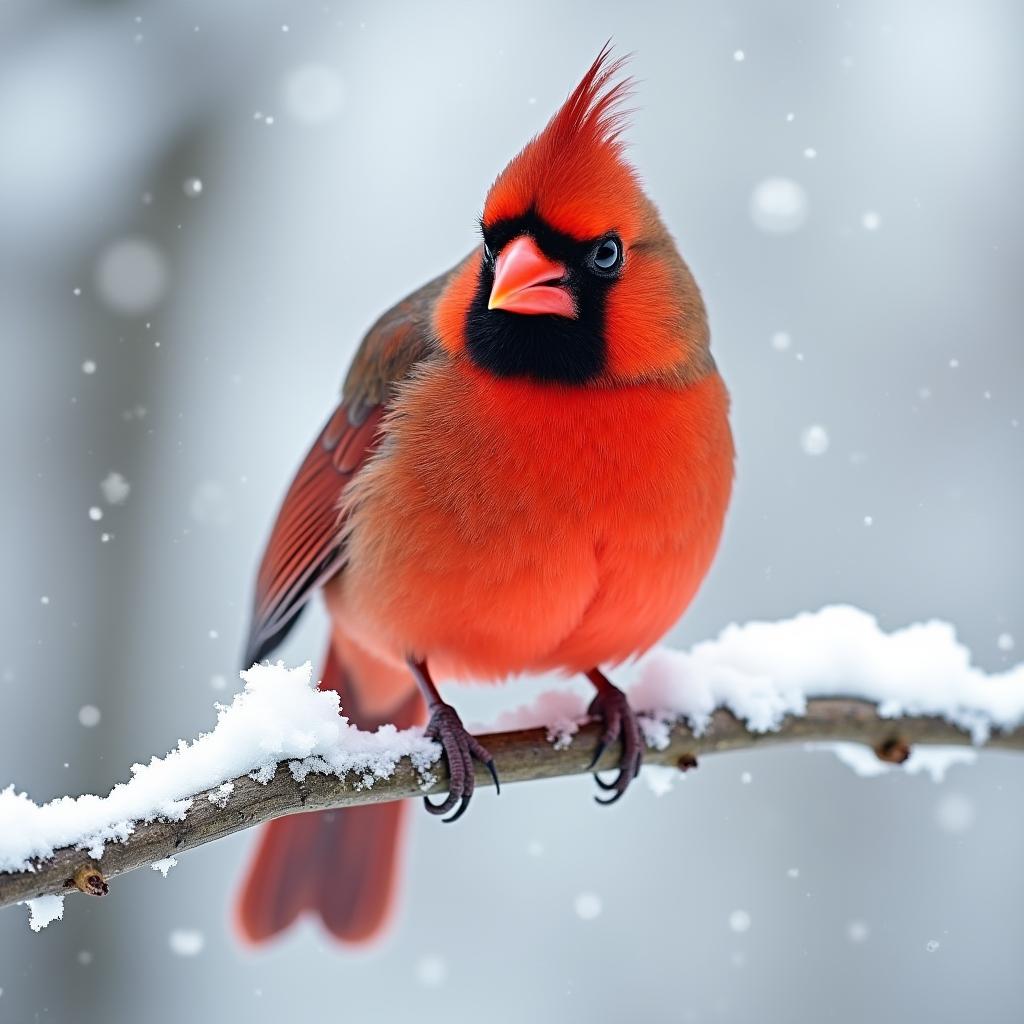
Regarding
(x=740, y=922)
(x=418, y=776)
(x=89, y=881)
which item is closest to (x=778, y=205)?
(x=740, y=922)

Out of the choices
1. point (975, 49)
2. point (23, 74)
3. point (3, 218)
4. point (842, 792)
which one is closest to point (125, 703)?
point (3, 218)

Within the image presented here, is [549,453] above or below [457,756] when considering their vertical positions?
above

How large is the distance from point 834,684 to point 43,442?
2.67 m

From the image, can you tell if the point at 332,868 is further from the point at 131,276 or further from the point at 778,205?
the point at 778,205

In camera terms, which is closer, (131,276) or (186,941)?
(186,941)

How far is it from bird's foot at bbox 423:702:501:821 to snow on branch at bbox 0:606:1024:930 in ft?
0.10

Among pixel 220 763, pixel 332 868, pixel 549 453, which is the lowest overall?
pixel 332 868

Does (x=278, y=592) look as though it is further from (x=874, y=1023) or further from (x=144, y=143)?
(x=874, y=1023)

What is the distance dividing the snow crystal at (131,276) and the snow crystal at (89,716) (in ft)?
3.88

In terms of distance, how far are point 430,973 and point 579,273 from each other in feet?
9.21

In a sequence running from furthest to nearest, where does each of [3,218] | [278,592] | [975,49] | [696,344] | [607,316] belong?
[975,49] → [3,218] → [278,592] → [696,344] → [607,316]

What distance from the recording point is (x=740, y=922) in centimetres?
435

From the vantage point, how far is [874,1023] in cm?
410

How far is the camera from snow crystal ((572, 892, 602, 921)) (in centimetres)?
436
